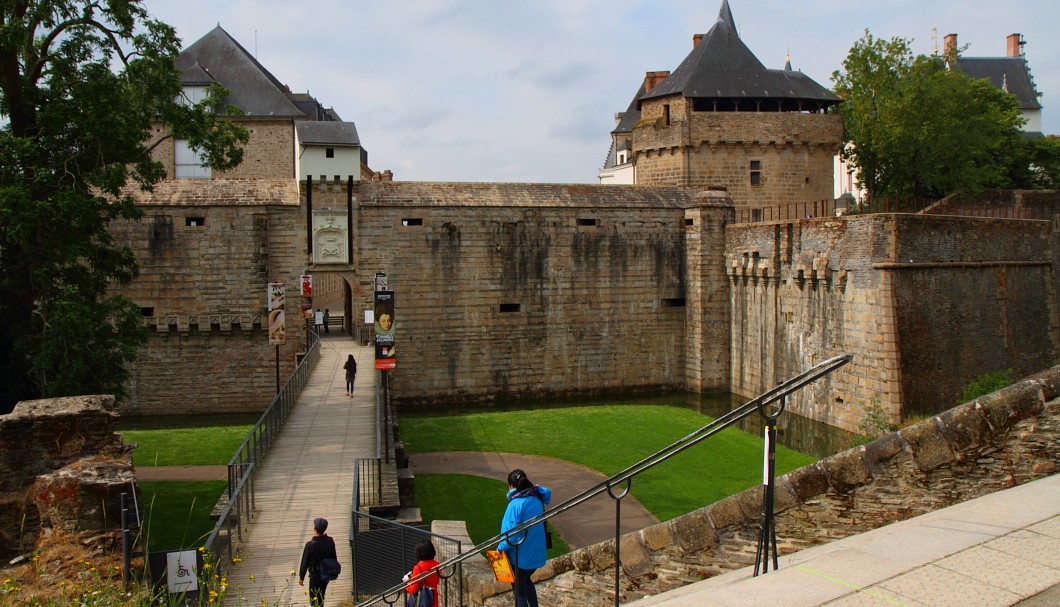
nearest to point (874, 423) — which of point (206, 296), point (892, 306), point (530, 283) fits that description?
point (892, 306)

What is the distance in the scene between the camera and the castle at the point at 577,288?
21.0 meters

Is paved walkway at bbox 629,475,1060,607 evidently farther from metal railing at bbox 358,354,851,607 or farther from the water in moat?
the water in moat

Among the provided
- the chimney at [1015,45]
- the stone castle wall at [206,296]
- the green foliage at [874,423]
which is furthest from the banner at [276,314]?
the chimney at [1015,45]

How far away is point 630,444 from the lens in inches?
746

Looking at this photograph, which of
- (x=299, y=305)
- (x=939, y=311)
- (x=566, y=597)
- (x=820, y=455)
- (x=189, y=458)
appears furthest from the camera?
(x=299, y=305)

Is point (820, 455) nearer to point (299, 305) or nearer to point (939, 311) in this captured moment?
point (939, 311)

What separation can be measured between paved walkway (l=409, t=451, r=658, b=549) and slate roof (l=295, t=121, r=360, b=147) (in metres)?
15.4

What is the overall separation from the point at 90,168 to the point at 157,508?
224 inches

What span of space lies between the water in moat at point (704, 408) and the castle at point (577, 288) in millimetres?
315

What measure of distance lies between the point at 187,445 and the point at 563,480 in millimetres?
8208

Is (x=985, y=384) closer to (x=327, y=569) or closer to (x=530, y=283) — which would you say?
(x=530, y=283)

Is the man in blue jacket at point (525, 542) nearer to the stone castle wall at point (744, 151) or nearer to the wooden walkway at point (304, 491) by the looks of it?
the wooden walkway at point (304, 491)

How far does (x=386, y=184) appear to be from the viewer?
2564 cm

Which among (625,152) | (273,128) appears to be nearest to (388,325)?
(273,128)
